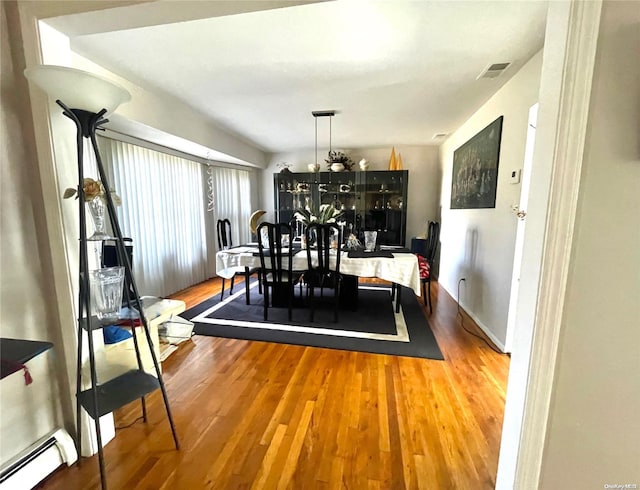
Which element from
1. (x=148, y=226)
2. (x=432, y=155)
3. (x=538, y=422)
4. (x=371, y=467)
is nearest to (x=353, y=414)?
(x=371, y=467)

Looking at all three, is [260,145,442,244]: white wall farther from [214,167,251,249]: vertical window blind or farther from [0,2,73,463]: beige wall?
[0,2,73,463]: beige wall

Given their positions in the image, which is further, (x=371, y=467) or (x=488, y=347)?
(x=488, y=347)

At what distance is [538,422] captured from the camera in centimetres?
85

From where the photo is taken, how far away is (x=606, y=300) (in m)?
0.77

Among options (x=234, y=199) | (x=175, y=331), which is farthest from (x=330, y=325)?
(x=234, y=199)

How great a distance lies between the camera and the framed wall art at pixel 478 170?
2.53m

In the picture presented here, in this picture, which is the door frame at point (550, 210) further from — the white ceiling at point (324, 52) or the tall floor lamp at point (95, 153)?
the tall floor lamp at point (95, 153)

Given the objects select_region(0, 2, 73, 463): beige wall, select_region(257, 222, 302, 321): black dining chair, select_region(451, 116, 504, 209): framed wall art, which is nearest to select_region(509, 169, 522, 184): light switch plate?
select_region(451, 116, 504, 209): framed wall art

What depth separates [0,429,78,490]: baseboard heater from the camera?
1096mm

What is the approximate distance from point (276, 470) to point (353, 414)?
53cm

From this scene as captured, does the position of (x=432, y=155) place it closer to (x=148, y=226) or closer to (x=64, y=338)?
(x=148, y=226)

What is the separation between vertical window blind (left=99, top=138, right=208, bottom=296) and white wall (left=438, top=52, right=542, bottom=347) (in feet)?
Answer: 12.7

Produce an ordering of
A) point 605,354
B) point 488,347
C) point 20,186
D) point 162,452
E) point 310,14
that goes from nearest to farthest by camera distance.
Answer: point 605,354, point 20,186, point 162,452, point 310,14, point 488,347

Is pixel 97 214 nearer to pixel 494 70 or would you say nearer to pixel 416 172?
pixel 494 70
